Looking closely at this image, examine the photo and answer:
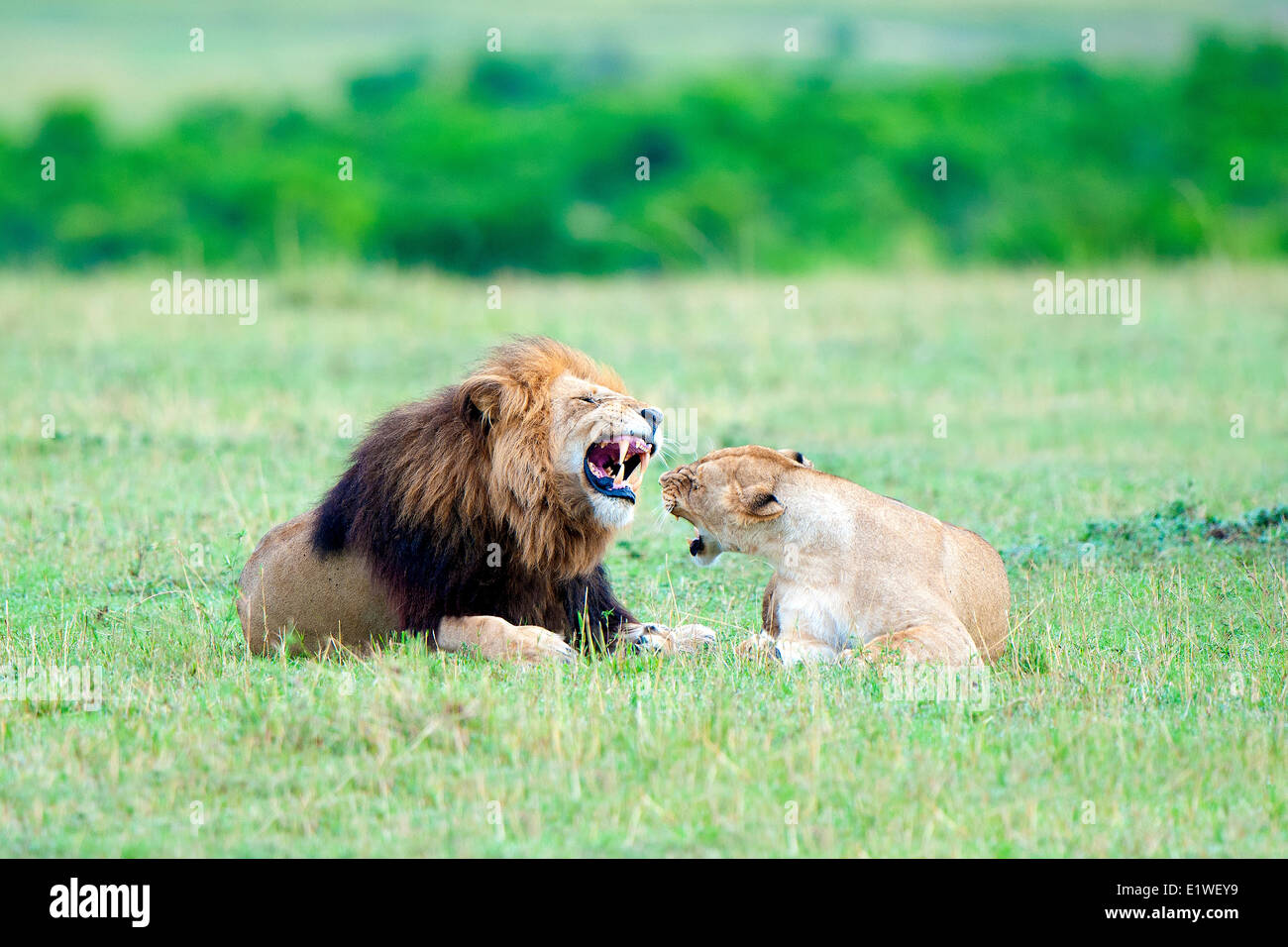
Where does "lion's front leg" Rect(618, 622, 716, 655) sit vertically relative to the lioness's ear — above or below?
below

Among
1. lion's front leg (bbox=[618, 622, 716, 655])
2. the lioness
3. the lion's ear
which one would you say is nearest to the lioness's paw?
the lioness

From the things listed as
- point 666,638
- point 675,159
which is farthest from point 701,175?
point 666,638

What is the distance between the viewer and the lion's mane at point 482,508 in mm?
6289

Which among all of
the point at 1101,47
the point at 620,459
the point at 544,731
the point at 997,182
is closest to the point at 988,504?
the point at 620,459

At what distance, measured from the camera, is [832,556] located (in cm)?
634

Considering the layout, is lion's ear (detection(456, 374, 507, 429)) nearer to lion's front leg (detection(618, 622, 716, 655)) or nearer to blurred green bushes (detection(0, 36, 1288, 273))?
lion's front leg (detection(618, 622, 716, 655))

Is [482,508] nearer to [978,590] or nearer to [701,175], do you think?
[978,590]

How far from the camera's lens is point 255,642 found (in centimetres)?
677

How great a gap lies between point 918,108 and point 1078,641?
32.3 metres

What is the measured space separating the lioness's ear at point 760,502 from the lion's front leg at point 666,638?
62 cm

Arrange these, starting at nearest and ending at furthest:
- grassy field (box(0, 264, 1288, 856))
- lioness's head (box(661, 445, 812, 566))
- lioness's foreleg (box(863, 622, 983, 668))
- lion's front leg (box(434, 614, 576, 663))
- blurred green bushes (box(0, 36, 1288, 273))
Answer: grassy field (box(0, 264, 1288, 856)), lioness's foreleg (box(863, 622, 983, 668)), lion's front leg (box(434, 614, 576, 663)), lioness's head (box(661, 445, 812, 566)), blurred green bushes (box(0, 36, 1288, 273))

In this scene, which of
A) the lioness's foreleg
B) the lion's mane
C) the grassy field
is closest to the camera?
the grassy field

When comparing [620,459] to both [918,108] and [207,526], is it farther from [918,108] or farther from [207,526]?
[918,108]

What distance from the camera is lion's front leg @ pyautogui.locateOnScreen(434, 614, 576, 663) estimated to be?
6.18 m
